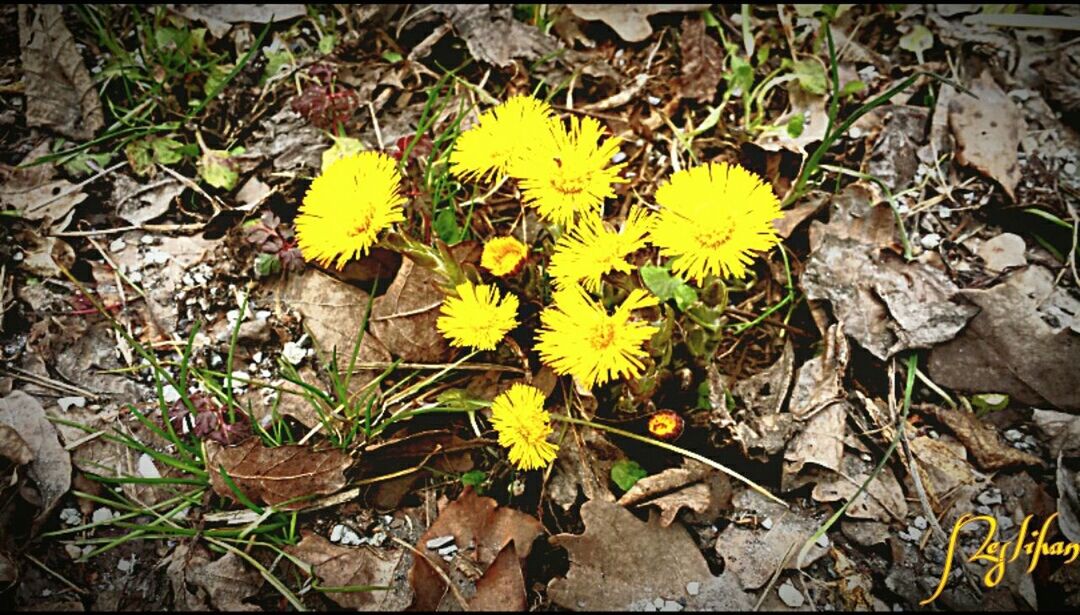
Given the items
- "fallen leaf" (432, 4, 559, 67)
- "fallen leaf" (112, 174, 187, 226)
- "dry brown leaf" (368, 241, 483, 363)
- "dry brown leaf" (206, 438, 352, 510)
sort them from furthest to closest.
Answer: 1. "fallen leaf" (432, 4, 559, 67)
2. "fallen leaf" (112, 174, 187, 226)
3. "dry brown leaf" (368, 241, 483, 363)
4. "dry brown leaf" (206, 438, 352, 510)

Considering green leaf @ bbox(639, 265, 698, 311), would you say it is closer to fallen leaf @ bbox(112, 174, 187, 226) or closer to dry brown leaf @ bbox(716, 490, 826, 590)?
dry brown leaf @ bbox(716, 490, 826, 590)

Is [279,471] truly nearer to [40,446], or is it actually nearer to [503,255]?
[40,446]

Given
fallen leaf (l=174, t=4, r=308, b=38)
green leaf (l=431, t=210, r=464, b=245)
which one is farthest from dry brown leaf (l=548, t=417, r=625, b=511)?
fallen leaf (l=174, t=4, r=308, b=38)

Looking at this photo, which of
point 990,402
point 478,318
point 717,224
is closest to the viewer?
point 717,224

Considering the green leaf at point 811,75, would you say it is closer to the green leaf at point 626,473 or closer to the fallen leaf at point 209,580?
the green leaf at point 626,473

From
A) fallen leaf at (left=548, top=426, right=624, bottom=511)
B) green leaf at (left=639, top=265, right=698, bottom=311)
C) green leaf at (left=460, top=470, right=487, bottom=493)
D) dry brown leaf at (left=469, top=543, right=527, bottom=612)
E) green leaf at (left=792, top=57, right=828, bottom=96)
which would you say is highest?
green leaf at (left=792, top=57, right=828, bottom=96)

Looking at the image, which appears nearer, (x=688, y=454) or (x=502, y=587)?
(x=502, y=587)

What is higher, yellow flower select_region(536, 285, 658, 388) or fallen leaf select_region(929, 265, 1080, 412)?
yellow flower select_region(536, 285, 658, 388)

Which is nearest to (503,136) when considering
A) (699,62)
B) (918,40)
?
(699,62)
